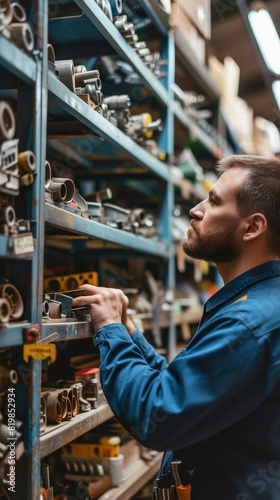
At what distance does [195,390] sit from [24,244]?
0.60 metres

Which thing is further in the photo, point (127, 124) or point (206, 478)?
point (127, 124)

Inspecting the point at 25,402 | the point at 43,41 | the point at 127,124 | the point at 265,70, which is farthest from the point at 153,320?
the point at 265,70

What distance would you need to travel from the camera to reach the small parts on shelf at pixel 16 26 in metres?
1.39

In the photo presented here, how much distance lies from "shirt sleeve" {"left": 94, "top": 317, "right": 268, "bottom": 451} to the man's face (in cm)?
38

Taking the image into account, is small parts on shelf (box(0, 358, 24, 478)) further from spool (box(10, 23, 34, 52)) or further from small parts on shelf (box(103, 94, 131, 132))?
small parts on shelf (box(103, 94, 131, 132))

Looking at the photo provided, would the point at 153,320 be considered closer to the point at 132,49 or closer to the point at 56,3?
the point at 132,49

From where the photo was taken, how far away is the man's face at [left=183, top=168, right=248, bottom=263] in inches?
76.0

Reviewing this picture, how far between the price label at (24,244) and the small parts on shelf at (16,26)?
49cm

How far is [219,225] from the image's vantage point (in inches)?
76.9

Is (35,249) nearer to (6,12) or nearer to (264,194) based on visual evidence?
(6,12)

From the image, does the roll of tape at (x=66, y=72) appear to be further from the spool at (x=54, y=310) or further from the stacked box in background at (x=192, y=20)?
the stacked box in background at (x=192, y=20)

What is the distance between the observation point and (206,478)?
66.9 inches

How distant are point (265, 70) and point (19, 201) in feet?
10.8

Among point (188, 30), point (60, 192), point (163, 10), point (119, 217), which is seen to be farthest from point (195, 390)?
point (188, 30)
